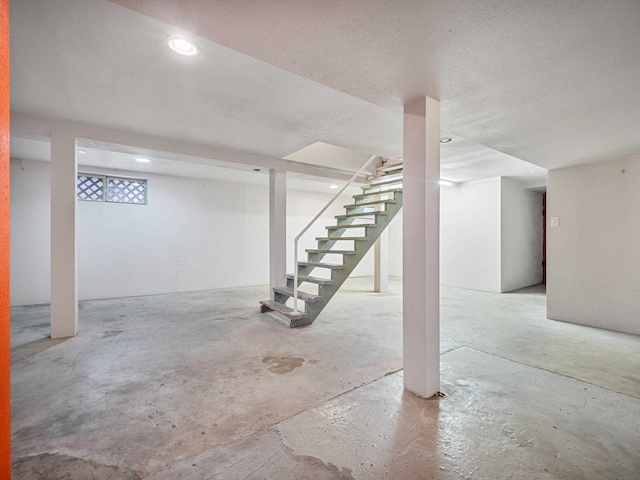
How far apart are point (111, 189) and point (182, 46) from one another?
4.84 meters

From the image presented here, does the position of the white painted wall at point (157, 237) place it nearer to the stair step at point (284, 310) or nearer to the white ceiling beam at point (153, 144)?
the white ceiling beam at point (153, 144)

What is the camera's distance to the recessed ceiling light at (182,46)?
1817 millimetres

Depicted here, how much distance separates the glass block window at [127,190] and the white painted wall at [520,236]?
740 cm

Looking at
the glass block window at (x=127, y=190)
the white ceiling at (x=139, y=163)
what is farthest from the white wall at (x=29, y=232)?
the glass block window at (x=127, y=190)

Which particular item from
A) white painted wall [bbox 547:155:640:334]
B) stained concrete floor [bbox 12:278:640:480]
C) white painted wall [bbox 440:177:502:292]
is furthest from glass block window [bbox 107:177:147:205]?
white painted wall [bbox 547:155:640:334]

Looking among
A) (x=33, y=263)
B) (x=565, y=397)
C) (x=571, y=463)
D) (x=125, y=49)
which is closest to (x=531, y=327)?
(x=565, y=397)

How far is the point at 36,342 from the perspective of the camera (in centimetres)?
317

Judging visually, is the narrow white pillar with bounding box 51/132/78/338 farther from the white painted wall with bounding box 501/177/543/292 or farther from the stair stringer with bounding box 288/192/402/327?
the white painted wall with bounding box 501/177/543/292

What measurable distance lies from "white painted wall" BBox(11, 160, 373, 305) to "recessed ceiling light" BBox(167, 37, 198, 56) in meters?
3.92

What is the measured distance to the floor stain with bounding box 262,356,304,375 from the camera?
2.55 meters

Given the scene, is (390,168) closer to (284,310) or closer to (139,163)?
(284,310)

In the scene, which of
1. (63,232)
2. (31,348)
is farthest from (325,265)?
(31,348)

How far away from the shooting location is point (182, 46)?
1871 mm

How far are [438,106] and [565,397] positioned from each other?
7.59 feet
